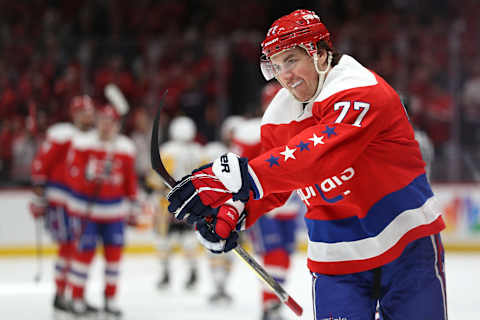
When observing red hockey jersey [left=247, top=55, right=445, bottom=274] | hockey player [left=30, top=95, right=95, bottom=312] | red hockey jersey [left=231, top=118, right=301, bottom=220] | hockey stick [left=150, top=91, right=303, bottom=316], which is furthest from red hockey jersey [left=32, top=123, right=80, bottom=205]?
red hockey jersey [left=247, top=55, right=445, bottom=274]

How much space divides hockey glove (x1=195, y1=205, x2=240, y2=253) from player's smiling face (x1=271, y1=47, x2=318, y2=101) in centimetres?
43

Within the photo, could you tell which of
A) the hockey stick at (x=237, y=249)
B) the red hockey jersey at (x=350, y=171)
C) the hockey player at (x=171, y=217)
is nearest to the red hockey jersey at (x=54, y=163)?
the hockey player at (x=171, y=217)

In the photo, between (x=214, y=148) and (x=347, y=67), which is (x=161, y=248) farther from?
(x=347, y=67)

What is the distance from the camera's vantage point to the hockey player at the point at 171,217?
635cm

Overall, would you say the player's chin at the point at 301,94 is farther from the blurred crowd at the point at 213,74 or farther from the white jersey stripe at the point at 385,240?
the blurred crowd at the point at 213,74

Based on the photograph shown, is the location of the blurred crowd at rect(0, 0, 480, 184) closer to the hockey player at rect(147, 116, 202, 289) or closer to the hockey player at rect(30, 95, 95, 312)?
the hockey player at rect(147, 116, 202, 289)

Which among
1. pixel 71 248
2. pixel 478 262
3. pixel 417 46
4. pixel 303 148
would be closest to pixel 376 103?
pixel 303 148

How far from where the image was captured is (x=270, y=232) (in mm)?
4812

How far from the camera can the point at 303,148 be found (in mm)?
1752

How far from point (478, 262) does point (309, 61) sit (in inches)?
241

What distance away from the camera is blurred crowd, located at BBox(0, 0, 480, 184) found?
809 cm

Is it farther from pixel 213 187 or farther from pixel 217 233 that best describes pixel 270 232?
pixel 213 187

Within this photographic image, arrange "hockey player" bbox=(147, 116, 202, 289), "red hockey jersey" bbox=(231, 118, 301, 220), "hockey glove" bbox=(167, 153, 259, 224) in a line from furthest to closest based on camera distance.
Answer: "hockey player" bbox=(147, 116, 202, 289), "red hockey jersey" bbox=(231, 118, 301, 220), "hockey glove" bbox=(167, 153, 259, 224)

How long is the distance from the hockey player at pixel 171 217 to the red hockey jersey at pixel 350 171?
4.20 metres
